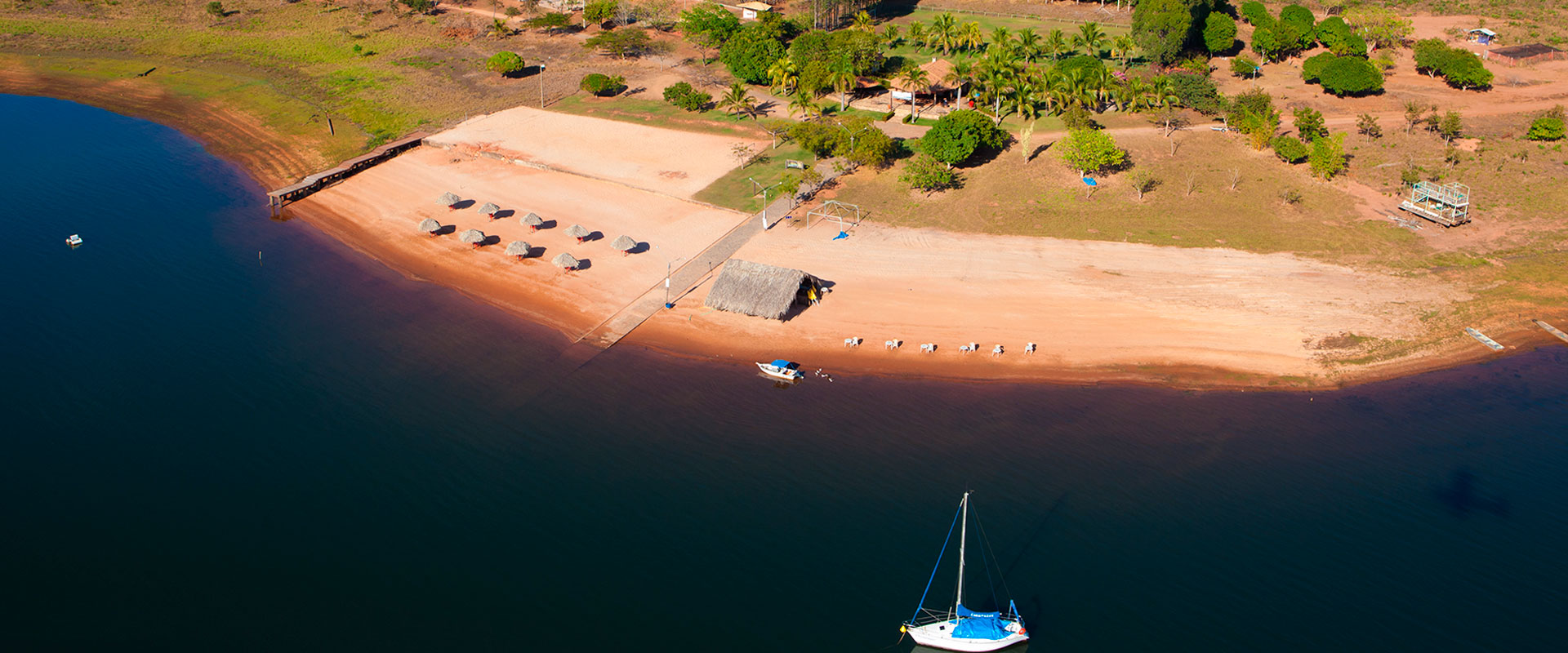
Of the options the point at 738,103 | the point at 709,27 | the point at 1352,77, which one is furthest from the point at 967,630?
the point at 709,27

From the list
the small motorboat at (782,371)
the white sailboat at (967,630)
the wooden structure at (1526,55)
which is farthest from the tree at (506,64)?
the wooden structure at (1526,55)

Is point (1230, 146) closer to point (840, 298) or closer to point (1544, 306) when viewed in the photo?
point (1544, 306)

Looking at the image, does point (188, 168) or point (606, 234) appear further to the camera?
point (188, 168)

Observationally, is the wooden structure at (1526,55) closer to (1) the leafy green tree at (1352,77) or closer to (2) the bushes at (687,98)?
→ (1) the leafy green tree at (1352,77)

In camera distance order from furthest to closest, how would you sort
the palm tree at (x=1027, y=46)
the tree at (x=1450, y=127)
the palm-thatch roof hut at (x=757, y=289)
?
the palm tree at (x=1027, y=46) → the tree at (x=1450, y=127) → the palm-thatch roof hut at (x=757, y=289)

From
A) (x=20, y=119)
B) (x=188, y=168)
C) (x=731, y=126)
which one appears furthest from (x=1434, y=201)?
(x=20, y=119)

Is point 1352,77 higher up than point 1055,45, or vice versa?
point 1055,45

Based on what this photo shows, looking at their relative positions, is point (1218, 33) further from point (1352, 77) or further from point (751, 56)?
point (751, 56)
